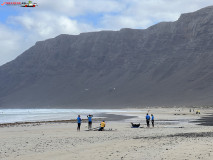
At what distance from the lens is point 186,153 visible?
15641 mm

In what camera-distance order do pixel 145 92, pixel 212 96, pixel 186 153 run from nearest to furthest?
pixel 186 153 < pixel 212 96 < pixel 145 92

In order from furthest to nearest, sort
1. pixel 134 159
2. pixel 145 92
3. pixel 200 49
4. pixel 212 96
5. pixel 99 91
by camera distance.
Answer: pixel 99 91 → pixel 200 49 → pixel 145 92 → pixel 212 96 → pixel 134 159

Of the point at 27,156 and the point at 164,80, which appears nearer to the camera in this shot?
the point at 27,156

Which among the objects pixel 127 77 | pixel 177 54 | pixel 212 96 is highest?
pixel 177 54

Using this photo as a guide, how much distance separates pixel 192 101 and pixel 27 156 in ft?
464

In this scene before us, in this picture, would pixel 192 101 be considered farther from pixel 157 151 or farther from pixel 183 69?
pixel 157 151

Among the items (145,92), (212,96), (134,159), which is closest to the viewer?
(134,159)

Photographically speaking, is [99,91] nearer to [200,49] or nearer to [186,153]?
[200,49]

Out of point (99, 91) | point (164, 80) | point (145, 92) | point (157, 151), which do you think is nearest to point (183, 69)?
point (164, 80)

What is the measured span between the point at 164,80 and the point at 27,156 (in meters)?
166

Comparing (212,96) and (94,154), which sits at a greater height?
(212,96)

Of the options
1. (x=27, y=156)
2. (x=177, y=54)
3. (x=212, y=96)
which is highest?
(x=177, y=54)

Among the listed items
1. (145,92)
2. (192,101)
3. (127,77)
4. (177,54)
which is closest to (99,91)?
(127,77)

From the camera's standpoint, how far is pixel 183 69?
18038 cm
